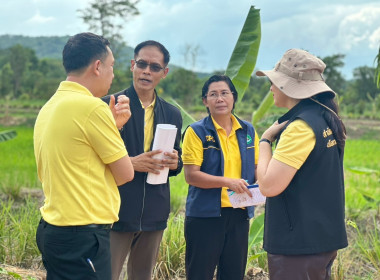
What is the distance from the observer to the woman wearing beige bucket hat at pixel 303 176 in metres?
2.19

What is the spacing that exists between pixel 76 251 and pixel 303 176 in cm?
98

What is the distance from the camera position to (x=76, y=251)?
214 cm

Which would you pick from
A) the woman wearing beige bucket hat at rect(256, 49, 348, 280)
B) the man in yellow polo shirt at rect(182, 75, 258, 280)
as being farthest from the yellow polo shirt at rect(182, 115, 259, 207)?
the woman wearing beige bucket hat at rect(256, 49, 348, 280)

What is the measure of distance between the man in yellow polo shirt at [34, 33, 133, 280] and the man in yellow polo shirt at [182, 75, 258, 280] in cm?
88

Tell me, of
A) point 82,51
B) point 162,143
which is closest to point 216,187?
point 162,143

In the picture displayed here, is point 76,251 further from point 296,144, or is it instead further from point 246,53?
point 246,53

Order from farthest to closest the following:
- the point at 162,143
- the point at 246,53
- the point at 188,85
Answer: the point at 188,85 → the point at 246,53 → the point at 162,143

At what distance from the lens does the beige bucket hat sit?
2.28 m

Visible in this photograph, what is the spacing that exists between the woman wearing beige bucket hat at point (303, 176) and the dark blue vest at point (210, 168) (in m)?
0.70

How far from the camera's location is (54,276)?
223 cm

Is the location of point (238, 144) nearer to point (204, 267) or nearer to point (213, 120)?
point (213, 120)

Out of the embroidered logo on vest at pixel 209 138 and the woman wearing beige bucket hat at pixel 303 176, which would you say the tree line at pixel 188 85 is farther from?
the woman wearing beige bucket hat at pixel 303 176

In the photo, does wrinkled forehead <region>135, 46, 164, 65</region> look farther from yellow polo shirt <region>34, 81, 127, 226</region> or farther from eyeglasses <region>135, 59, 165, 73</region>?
yellow polo shirt <region>34, 81, 127, 226</region>

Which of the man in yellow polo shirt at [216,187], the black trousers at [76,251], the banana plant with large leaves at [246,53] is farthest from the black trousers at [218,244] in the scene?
the banana plant with large leaves at [246,53]
